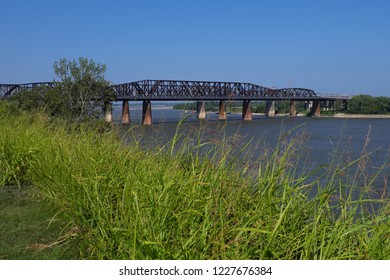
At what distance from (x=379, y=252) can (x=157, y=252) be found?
1883mm

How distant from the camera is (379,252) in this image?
143 inches

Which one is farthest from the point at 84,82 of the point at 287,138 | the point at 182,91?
the point at 182,91

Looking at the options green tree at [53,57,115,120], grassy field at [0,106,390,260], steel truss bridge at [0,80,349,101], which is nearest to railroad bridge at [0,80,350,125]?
steel truss bridge at [0,80,349,101]

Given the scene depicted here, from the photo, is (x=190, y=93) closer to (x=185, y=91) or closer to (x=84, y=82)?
(x=185, y=91)

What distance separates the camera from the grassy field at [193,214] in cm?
354

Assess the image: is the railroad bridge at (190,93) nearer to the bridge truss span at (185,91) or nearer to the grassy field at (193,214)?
the bridge truss span at (185,91)

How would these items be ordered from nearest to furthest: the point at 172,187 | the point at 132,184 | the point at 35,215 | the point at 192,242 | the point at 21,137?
1. the point at 192,242
2. the point at 172,187
3. the point at 132,184
4. the point at 35,215
5. the point at 21,137

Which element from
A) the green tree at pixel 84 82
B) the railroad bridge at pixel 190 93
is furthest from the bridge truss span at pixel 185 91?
the green tree at pixel 84 82

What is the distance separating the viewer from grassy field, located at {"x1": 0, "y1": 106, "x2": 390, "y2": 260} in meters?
3.54
